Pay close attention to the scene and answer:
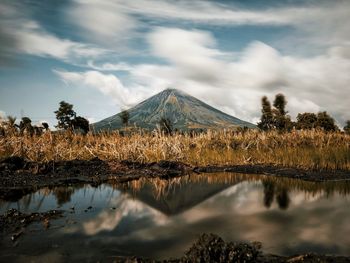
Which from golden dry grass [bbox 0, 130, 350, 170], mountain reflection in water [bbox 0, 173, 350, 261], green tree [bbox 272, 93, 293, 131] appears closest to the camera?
mountain reflection in water [bbox 0, 173, 350, 261]

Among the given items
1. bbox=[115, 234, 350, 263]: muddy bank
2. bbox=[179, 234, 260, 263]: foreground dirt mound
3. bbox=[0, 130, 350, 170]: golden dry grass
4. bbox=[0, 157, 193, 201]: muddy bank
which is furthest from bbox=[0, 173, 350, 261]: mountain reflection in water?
bbox=[0, 130, 350, 170]: golden dry grass

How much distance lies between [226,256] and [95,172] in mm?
16402

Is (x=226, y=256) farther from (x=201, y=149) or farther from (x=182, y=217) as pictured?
(x=201, y=149)

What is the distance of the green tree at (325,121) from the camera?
6882 centimetres

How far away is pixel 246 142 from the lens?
104ft

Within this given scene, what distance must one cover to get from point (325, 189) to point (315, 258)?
10.4m

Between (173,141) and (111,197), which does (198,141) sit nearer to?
(173,141)

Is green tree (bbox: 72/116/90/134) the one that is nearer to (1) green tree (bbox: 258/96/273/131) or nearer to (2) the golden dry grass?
(1) green tree (bbox: 258/96/273/131)

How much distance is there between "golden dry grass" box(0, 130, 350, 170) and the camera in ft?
82.0

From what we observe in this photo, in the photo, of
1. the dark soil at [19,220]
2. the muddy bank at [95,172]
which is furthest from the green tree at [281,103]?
the dark soil at [19,220]

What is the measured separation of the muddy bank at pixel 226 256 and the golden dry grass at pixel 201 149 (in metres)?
16.5

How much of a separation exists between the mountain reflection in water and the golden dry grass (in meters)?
6.57

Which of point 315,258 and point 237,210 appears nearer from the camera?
point 315,258

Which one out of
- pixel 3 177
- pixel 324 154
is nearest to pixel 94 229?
pixel 3 177
